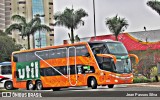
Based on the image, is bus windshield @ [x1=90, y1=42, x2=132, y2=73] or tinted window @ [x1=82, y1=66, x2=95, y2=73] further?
tinted window @ [x1=82, y1=66, x2=95, y2=73]

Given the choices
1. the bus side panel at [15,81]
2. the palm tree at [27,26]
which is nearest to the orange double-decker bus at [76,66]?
the bus side panel at [15,81]

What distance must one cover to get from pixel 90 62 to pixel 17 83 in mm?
9238

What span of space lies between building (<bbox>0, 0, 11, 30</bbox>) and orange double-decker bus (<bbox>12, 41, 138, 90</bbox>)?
331 feet

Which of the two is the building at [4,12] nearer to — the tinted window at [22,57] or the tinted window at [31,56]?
the tinted window at [22,57]

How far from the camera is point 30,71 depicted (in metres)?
33.7

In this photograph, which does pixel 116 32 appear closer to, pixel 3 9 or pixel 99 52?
pixel 99 52

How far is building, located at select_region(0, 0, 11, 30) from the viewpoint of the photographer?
133875 mm

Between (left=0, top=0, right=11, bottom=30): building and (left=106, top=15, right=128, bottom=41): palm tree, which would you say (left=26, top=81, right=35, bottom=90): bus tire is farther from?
(left=0, top=0, right=11, bottom=30): building

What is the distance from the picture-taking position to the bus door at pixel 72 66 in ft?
98.5

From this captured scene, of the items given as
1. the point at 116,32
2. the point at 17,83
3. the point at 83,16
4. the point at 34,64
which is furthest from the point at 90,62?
the point at 116,32

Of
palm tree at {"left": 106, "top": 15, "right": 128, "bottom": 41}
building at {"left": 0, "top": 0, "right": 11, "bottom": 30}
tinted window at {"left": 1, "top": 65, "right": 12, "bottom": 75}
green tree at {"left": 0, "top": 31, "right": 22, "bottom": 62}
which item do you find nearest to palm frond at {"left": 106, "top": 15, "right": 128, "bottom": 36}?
palm tree at {"left": 106, "top": 15, "right": 128, "bottom": 41}

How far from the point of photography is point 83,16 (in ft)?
148

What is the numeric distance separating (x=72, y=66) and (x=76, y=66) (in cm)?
47

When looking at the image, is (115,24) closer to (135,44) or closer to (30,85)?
(135,44)
